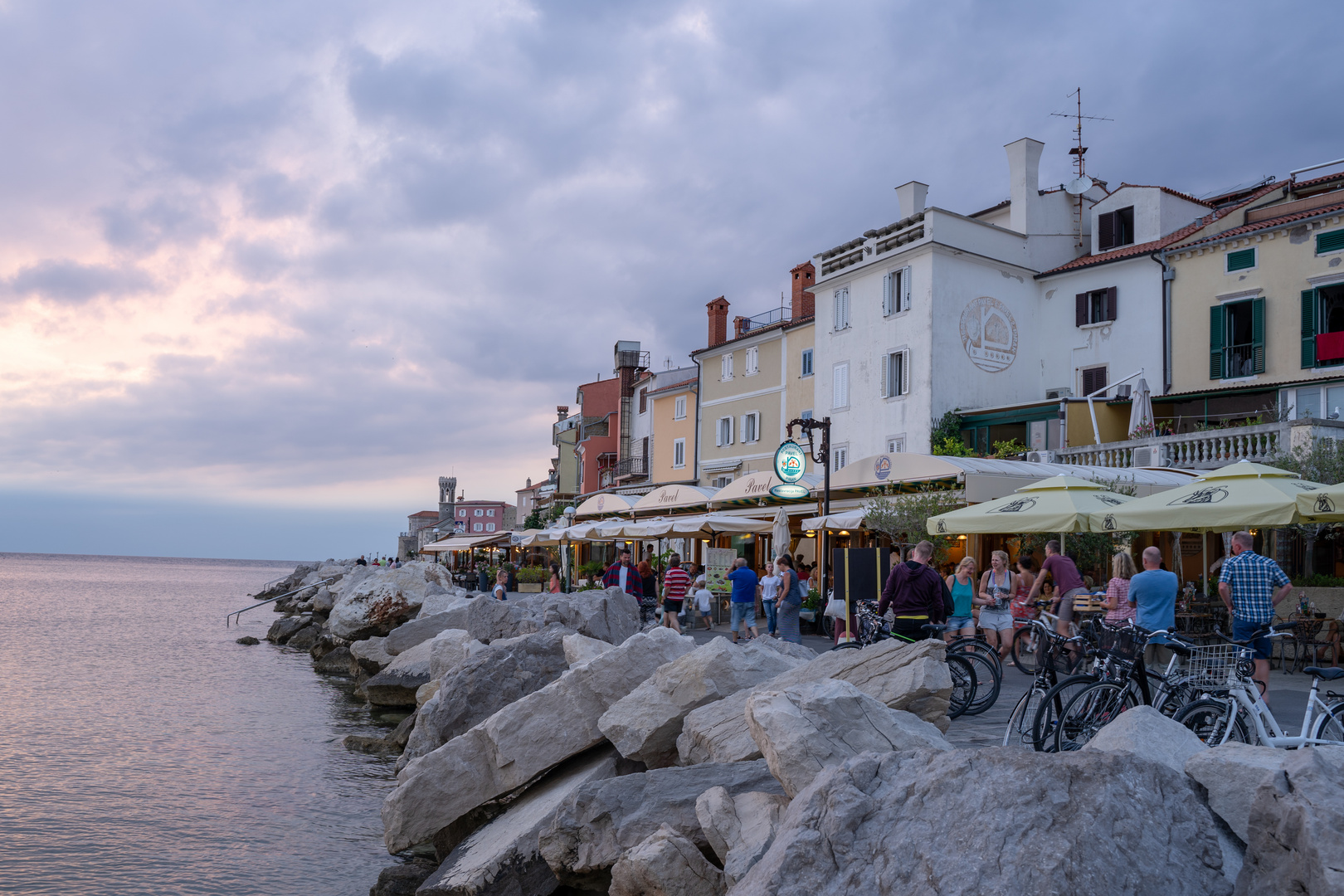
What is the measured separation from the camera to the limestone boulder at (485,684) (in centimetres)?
1028

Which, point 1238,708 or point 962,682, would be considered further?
point 962,682

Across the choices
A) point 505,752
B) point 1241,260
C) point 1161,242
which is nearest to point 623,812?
point 505,752

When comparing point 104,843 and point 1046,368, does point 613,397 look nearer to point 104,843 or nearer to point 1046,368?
point 1046,368

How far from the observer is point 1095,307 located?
31438 millimetres

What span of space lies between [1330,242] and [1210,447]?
317 inches

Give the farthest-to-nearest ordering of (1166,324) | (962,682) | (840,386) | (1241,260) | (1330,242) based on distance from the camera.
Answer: (840,386), (1166,324), (1241,260), (1330,242), (962,682)

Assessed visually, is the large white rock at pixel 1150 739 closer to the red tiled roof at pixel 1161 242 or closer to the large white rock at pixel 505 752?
the large white rock at pixel 505 752

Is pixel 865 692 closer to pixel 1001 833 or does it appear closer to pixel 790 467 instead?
pixel 1001 833

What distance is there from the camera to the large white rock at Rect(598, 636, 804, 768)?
7680 mm

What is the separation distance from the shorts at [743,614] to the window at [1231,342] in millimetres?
17212

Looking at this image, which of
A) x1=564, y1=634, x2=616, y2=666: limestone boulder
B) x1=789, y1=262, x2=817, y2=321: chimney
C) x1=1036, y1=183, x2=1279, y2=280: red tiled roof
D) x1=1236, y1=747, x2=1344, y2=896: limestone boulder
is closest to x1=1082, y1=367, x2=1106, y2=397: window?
x1=1036, y1=183, x2=1279, y2=280: red tiled roof

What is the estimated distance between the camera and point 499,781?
8289 millimetres

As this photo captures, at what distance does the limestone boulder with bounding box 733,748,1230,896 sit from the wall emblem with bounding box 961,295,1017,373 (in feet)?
93.8

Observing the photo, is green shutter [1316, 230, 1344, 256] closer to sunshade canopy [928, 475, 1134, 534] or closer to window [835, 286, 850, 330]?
window [835, 286, 850, 330]
